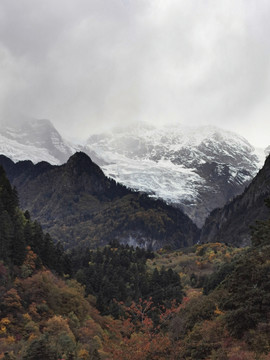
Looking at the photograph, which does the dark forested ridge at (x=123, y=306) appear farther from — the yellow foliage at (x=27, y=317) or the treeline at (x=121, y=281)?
the treeline at (x=121, y=281)

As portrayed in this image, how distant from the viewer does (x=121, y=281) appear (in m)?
103

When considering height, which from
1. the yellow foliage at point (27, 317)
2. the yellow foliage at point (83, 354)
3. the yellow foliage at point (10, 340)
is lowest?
the yellow foliage at point (10, 340)

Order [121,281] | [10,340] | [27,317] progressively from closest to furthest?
1. [10,340]
2. [27,317]
3. [121,281]

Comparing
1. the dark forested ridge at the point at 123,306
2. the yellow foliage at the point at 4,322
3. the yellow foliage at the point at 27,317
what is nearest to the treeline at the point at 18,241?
the dark forested ridge at the point at 123,306

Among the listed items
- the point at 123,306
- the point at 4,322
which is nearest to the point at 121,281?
the point at 123,306

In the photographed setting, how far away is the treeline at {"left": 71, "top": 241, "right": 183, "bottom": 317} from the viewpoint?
92588mm

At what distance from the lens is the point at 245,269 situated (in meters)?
41.2

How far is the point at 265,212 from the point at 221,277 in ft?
372

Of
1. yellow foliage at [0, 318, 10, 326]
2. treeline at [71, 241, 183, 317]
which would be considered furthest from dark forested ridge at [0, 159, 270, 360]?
treeline at [71, 241, 183, 317]

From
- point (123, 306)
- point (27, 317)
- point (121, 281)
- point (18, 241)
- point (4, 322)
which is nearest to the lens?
point (4, 322)

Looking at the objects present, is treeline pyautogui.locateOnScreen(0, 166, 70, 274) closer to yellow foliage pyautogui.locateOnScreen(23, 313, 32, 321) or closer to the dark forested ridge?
the dark forested ridge

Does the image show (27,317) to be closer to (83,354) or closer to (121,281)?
(83,354)

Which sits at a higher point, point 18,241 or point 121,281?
point 18,241

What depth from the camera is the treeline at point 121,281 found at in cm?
9259
